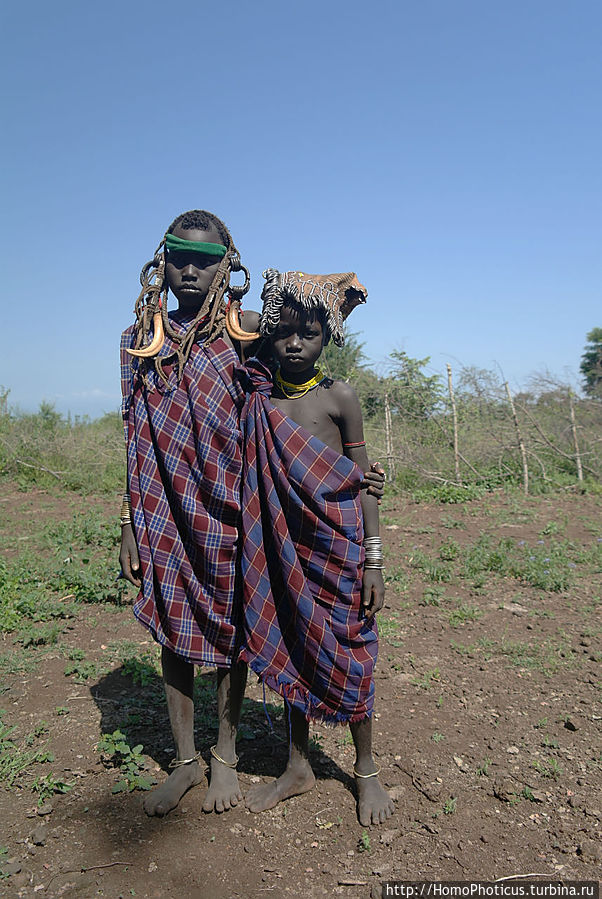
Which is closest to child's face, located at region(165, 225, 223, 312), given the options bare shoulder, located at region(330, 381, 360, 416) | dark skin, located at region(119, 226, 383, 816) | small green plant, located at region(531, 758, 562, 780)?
dark skin, located at region(119, 226, 383, 816)

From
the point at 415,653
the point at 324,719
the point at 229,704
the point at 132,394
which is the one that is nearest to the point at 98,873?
the point at 229,704

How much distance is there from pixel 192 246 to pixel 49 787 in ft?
6.87

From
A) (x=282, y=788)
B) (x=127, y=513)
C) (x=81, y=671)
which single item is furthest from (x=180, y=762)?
(x=81, y=671)

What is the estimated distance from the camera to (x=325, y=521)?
226 cm

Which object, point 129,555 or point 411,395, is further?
point 411,395

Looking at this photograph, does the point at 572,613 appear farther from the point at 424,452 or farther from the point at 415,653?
the point at 424,452

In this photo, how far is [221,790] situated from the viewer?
2.38 metres

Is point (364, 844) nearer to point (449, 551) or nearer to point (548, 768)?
point (548, 768)

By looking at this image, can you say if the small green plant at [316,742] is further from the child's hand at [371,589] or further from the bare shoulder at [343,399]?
the bare shoulder at [343,399]

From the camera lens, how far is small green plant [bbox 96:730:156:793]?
8.08 ft

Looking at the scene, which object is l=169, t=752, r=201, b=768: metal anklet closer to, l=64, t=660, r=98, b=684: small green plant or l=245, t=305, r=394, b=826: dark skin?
l=245, t=305, r=394, b=826: dark skin

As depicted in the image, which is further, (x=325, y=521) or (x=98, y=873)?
(x=325, y=521)

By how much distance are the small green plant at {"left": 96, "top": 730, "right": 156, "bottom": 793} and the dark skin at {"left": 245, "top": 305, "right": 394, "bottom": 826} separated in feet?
1.43

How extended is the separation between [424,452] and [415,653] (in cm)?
548
